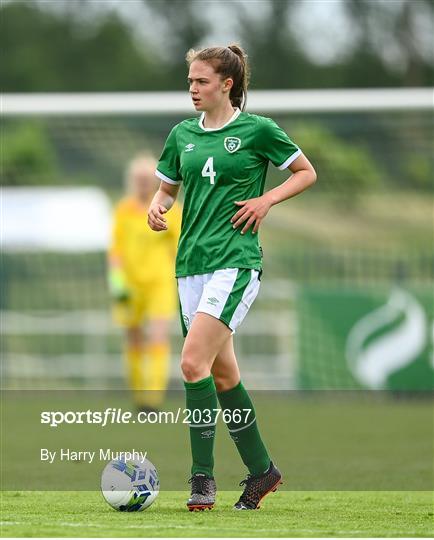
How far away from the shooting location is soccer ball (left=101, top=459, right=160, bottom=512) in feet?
20.2

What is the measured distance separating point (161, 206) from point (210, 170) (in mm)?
358

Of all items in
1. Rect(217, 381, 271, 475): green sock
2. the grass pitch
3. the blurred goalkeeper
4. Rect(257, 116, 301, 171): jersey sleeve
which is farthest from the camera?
the blurred goalkeeper

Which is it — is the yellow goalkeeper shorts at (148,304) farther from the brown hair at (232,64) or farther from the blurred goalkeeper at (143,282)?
the brown hair at (232,64)

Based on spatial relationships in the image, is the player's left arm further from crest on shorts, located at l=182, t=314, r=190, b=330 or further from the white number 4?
crest on shorts, located at l=182, t=314, r=190, b=330

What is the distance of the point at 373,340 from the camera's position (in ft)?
44.4

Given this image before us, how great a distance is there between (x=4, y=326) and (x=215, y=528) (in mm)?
9871

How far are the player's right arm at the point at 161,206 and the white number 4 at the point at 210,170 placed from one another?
29 centimetres

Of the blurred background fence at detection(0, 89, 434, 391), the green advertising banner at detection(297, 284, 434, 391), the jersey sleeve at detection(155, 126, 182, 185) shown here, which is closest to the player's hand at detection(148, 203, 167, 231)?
the jersey sleeve at detection(155, 126, 182, 185)

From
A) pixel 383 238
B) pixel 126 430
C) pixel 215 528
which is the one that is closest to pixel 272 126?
pixel 215 528

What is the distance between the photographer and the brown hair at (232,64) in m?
6.31

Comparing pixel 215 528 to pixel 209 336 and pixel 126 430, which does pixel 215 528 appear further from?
pixel 126 430

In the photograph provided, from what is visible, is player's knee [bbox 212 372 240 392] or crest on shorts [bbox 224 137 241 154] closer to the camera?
crest on shorts [bbox 224 137 241 154]

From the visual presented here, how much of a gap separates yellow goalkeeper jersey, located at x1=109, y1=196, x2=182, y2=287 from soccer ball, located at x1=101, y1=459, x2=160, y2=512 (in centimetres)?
607

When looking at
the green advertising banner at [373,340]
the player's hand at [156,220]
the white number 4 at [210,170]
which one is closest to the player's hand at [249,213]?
the white number 4 at [210,170]
